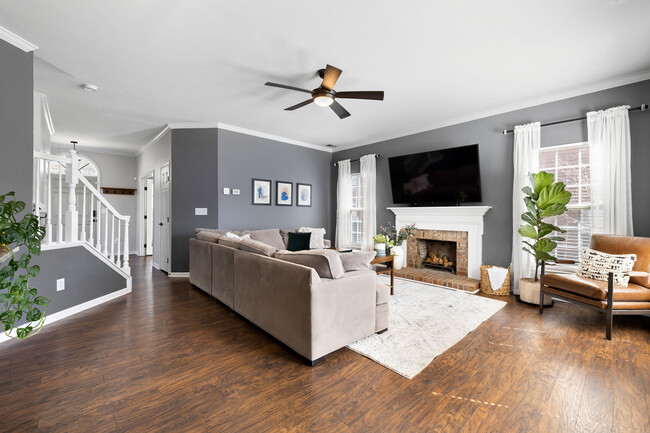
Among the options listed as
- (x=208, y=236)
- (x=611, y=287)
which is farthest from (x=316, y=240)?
(x=611, y=287)

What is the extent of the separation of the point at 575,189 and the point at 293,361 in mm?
4199

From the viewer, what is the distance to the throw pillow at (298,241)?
17.9 ft

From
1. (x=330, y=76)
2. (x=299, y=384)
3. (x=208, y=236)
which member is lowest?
(x=299, y=384)

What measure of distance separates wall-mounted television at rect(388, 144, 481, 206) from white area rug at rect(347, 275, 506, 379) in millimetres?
1610

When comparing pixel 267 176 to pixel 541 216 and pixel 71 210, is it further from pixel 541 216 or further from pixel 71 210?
pixel 541 216

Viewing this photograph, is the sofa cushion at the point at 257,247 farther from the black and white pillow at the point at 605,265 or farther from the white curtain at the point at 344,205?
the white curtain at the point at 344,205

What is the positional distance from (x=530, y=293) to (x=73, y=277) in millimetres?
5513

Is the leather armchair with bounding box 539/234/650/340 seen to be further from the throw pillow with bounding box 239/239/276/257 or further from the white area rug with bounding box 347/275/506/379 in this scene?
the throw pillow with bounding box 239/239/276/257

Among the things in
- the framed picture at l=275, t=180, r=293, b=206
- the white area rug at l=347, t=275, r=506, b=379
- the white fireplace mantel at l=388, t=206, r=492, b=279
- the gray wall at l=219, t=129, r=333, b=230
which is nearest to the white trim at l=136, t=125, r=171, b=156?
the gray wall at l=219, t=129, r=333, b=230

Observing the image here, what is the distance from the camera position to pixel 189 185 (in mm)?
5164

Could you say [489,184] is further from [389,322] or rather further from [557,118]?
[389,322]

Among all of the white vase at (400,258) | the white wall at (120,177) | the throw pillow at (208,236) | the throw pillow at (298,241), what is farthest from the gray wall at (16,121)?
the white wall at (120,177)

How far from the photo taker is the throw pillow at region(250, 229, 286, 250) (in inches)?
204

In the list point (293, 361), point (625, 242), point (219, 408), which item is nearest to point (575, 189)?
point (625, 242)
